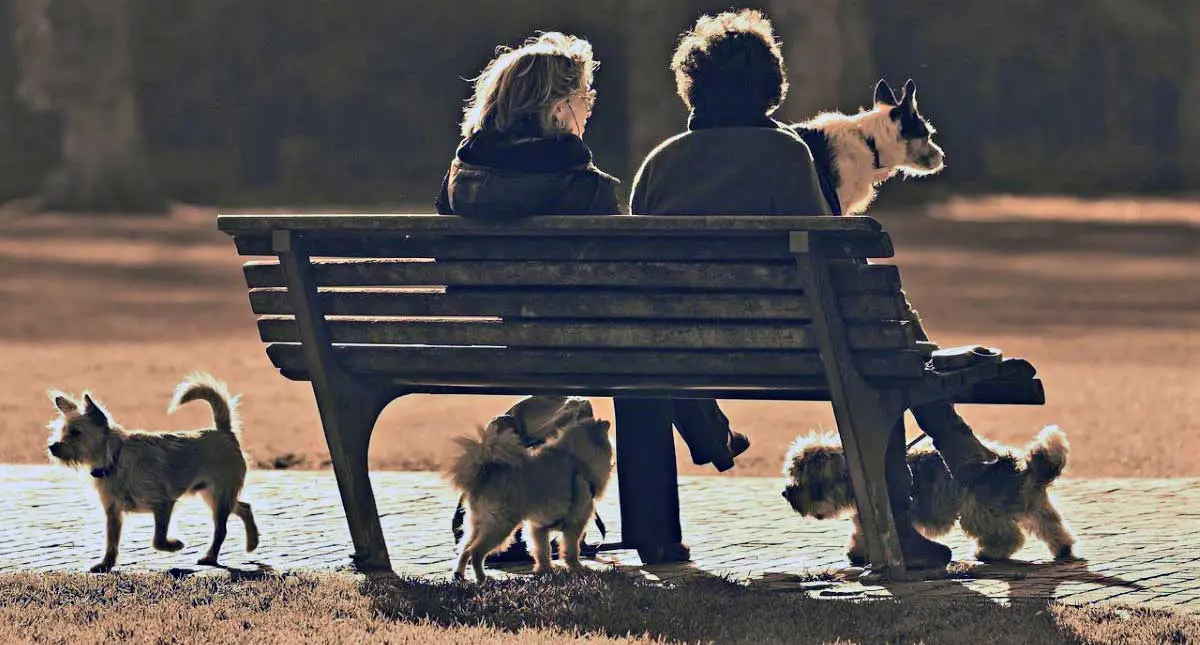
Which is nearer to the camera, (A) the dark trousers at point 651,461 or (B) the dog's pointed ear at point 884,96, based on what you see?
(A) the dark trousers at point 651,461

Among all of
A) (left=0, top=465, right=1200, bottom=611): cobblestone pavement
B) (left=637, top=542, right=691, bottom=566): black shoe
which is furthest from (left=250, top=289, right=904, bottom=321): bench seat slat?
(left=637, top=542, right=691, bottom=566): black shoe

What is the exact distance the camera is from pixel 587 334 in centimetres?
639

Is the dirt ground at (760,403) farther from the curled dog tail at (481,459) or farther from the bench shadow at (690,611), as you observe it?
the bench shadow at (690,611)

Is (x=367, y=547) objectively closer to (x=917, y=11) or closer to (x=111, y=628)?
(x=111, y=628)

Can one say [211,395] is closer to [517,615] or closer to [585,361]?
[585,361]

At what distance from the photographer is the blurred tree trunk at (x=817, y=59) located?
34688 mm

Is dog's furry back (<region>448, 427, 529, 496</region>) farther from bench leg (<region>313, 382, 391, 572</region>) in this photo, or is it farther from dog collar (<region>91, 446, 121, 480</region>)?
dog collar (<region>91, 446, 121, 480</region>)

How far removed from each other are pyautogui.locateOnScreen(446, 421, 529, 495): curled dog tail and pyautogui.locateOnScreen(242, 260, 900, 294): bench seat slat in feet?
1.59

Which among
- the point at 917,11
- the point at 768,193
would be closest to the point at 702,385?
the point at 768,193

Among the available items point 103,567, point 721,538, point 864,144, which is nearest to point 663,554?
point 721,538

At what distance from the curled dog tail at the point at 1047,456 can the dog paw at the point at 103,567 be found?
303 cm

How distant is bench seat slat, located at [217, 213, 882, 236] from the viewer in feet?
19.5

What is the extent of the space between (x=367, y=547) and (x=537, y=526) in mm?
595

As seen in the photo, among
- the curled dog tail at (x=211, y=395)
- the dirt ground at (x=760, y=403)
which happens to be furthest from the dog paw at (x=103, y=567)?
the dirt ground at (x=760, y=403)
